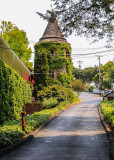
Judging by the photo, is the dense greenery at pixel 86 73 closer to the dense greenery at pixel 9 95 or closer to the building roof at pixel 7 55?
the building roof at pixel 7 55

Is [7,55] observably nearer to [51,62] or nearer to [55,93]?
[55,93]

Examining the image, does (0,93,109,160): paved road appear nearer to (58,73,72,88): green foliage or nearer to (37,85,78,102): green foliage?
(37,85,78,102): green foliage

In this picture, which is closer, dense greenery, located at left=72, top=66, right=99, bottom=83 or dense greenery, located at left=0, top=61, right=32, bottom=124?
dense greenery, located at left=0, top=61, right=32, bottom=124

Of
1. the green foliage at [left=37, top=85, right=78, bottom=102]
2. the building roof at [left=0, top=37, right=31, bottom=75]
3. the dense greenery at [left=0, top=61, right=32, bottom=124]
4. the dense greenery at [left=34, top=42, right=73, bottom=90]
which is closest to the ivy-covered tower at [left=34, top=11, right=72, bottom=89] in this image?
the dense greenery at [left=34, top=42, right=73, bottom=90]

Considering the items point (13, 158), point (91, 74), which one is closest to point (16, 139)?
point (13, 158)

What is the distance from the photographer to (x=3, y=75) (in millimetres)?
14086

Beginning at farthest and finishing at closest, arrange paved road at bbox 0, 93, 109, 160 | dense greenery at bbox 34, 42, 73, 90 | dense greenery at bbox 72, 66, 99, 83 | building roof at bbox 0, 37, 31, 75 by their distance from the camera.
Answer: dense greenery at bbox 72, 66, 99, 83 → dense greenery at bbox 34, 42, 73, 90 → building roof at bbox 0, 37, 31, 75 → paved road at bbox 0, 93, 109, 160

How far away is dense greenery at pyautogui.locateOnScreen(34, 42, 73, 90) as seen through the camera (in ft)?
105

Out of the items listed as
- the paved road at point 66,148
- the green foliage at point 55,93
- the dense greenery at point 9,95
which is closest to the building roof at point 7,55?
the dense greenery at point 9,95

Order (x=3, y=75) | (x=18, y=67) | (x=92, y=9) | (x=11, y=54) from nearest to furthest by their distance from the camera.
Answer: (x=92, y=9), (x=3, y=75), (x=11, y=54), (x=18, y=67)

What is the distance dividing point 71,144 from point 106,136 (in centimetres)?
268

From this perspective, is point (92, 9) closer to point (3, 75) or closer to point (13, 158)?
point (3, 75)

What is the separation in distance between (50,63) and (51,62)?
9.6 inches

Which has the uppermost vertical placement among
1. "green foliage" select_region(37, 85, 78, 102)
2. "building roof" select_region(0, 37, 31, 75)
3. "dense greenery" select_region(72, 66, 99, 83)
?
"dense greenery" select_region(72, 66, 99, 83)
